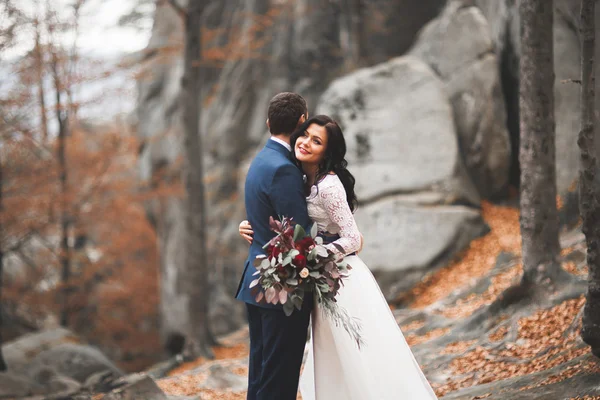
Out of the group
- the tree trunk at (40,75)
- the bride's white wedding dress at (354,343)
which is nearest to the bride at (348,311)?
the bride's white wedding dress at (354,343)

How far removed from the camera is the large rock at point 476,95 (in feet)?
40.3

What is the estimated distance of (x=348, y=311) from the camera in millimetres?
4105

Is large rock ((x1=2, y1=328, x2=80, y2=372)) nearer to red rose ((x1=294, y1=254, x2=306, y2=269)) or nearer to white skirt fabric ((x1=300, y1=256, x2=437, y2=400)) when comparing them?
white skirt fabric ((x1=300, y1=256, x2=437, y2=400))

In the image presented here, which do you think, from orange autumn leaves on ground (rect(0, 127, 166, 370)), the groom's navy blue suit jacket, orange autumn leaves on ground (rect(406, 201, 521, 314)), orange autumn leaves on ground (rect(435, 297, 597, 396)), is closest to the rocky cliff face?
orange autumn leaves on ground (rect(406, 201, 521, 314))

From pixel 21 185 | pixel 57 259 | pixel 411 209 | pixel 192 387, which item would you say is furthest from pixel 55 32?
pixel 192 387

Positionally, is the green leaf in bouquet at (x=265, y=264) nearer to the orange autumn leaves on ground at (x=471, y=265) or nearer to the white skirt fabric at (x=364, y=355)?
the white skirt fabric at (x=364, y=355)

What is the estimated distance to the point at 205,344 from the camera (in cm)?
1159

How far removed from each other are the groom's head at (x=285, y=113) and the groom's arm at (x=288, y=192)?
0.32 meters

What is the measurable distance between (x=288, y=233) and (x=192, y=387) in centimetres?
431

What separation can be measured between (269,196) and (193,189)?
26.8ft

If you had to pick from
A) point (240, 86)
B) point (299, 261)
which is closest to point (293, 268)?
point (299, 261)

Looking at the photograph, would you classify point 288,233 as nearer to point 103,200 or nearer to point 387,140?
point 387,140

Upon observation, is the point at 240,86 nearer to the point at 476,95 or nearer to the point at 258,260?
the point at 476,95

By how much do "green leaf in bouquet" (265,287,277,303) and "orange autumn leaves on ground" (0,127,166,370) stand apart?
31.5 ft
